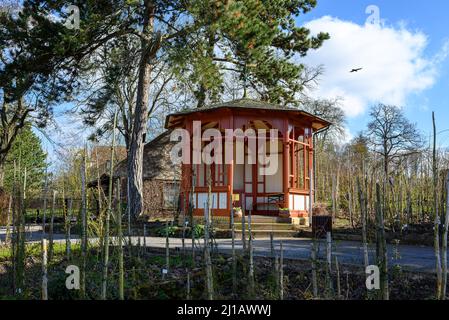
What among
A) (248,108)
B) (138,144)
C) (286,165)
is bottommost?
(286,165)

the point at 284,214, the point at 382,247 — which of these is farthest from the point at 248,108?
the point at 382,247

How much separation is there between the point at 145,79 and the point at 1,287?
12.6m

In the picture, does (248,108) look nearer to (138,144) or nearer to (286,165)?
(286,165)

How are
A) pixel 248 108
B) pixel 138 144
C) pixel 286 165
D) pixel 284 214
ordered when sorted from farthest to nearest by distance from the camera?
pixel 138 144
pixel 286 165
pixel 248 108
pixel 284 214

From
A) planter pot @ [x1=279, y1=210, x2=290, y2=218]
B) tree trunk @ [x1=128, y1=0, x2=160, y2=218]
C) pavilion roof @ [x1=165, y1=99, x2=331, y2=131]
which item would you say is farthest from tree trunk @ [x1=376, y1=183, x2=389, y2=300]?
tree trunk @ [x1=128, y1=0, x2=160, y2=218]

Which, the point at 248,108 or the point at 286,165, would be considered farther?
the point at 286,165

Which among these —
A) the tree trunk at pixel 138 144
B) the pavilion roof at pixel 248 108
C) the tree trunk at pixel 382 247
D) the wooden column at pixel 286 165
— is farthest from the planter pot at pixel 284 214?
the tree trunk at pixel 382 247

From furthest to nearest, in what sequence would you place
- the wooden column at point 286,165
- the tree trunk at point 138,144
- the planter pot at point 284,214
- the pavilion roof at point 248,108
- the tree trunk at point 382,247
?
the tree trunk at point 138,144 < the wooden column at point 286,165 < the pavilion roof at point 248,108 < the planter pot at point 284,214 < the tree trunk at point 382,247

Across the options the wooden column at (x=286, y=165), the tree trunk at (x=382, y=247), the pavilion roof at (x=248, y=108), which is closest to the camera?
the tree trunk at (x=382, y=247)

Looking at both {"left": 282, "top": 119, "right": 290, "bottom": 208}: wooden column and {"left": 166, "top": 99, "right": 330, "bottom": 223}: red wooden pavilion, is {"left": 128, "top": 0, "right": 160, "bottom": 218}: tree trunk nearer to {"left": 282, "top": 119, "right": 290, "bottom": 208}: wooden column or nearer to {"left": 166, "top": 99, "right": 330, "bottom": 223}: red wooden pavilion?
{"left": 166, "top": 99, "right": 330, "bottom": 223}: red wooden pavilion

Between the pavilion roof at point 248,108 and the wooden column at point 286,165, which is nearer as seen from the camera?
the pavilion roof at point 248,108

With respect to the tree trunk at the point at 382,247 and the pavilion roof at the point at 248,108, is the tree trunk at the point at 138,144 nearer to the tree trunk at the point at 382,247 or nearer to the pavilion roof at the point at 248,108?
the pavilion roof at the point at 248,108

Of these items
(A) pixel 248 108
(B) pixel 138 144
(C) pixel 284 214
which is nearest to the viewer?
(C) pixel 284 214

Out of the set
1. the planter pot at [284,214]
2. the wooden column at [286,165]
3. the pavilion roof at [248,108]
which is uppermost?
the pavilion roof at [248,108]
